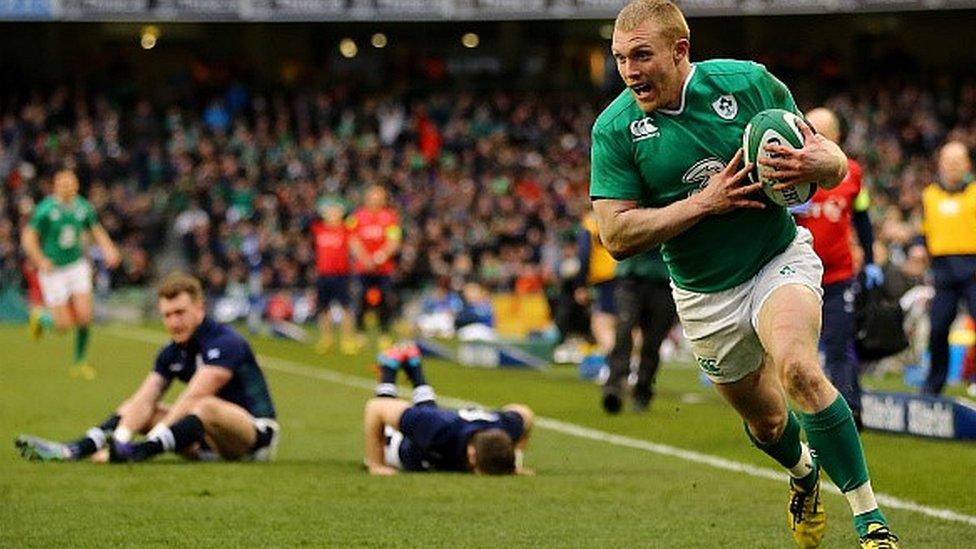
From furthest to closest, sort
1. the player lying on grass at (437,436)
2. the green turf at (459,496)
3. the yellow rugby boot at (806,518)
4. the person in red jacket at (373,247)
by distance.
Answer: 1. the person in red jacket at (373,247)
2. the player lying on grass at (437,436)
3. the green turf at (459,496)
4. the yellow rugby boot at (806,518)

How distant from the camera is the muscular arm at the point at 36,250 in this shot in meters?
19.9

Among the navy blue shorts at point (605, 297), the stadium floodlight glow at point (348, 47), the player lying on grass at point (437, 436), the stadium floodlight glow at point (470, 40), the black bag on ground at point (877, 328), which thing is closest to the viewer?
the player lying on grass at point (437, 436)

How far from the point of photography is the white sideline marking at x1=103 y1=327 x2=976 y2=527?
8.86 metres

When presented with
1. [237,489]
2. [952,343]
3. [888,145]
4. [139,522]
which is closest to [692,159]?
[139,522]

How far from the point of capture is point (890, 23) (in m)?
43.1

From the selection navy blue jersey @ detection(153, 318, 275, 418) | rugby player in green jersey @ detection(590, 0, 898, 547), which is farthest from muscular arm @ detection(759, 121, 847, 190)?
navy blue jersey @ detection(153, 318, 275, 418)

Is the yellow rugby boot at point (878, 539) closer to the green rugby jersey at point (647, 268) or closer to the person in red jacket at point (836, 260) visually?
the person in red jacket at point (836, 260)

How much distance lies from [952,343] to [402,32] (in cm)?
2742

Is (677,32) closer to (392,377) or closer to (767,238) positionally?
(767,238)

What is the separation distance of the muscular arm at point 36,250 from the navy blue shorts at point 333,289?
19.0 feet

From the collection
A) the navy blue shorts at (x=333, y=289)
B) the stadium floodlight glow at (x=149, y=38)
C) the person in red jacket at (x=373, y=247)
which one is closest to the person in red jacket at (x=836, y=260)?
the person in red jacket at (x=373, y=247)

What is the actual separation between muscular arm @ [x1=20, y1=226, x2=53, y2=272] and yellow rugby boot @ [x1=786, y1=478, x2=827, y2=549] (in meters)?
13.6

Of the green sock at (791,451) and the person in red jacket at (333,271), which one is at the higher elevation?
the green sock at (791,451)

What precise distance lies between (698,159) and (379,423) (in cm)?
399
